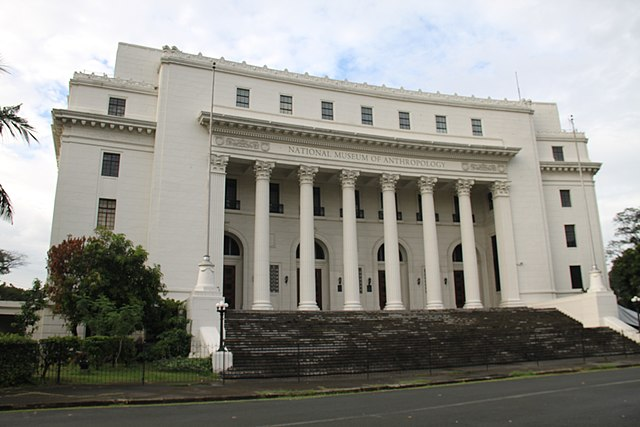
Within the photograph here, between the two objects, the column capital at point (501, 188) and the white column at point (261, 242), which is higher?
the column capital at point (501, 188)

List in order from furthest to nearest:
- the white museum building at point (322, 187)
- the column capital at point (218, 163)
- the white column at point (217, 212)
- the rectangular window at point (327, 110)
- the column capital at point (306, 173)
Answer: the rectangular window at point (327, 110) → the column capital at point (306, 173) → the column capital at point (218, 163) → the white museum building at point (322, 187) → the white column at point (217, 212)

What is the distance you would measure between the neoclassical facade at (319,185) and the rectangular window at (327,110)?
15 centimetres

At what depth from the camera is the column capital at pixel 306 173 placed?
35875 mm

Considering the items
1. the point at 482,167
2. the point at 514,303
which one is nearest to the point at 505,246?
the point at 514,303

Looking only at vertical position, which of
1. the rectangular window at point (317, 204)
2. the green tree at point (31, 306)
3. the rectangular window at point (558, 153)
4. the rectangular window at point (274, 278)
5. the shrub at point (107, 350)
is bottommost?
the shrub at point (107, 350)

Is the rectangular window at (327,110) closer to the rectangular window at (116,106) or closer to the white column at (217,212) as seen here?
the white column at (217,212)

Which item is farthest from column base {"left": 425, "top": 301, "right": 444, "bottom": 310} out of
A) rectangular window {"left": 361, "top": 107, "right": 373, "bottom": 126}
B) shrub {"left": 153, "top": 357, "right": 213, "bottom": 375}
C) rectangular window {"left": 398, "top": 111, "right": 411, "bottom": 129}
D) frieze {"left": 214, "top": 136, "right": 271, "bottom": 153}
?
shrub {"left": 153, "top": 357, "right": 213, "bottom": 375}

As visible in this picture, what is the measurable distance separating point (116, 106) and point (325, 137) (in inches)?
537

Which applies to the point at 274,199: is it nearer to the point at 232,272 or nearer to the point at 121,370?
the point at 232,272

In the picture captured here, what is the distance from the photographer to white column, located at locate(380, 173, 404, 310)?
3556cm

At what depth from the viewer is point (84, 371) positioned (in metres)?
20.6

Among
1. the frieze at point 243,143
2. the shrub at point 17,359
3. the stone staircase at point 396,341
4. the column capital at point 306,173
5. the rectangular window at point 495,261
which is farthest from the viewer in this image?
the rectangular window at point 495,261

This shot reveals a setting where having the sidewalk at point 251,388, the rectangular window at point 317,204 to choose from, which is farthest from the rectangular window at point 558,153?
the sidewalk at point 251,388

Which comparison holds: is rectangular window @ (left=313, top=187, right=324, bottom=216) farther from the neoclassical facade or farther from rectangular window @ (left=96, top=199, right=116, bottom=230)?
rectangular window @ (left=96, top=199, right=116, bottom=230)
